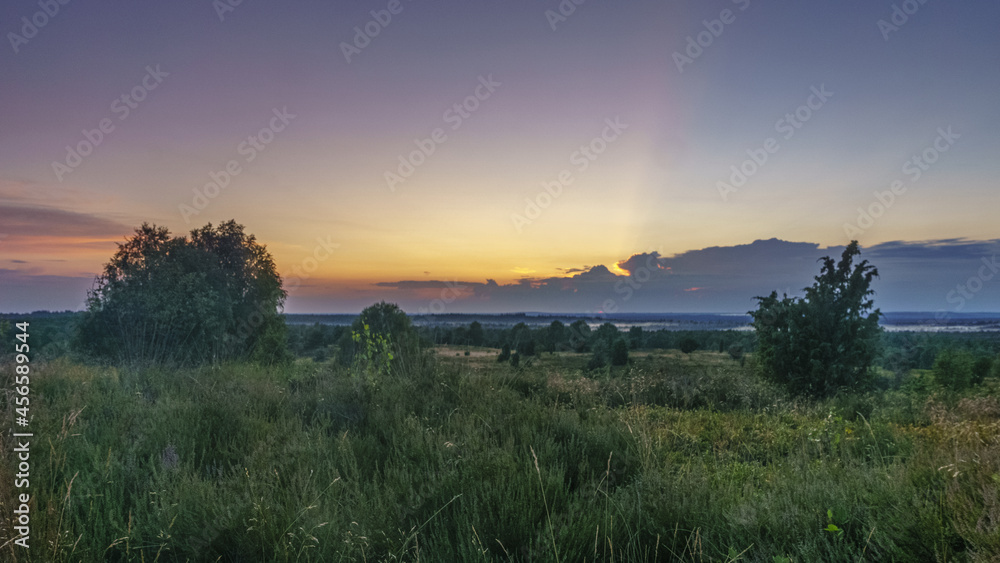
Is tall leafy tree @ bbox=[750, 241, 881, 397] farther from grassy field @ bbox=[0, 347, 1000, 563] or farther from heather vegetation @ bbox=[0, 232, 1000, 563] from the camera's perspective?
grassy field @ bbox=[0, 347, 1000, 563]

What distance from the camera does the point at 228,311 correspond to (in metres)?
21.2

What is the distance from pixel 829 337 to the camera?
16.4 meters

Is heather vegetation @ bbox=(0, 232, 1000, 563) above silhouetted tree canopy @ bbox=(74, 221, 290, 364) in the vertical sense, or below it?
below

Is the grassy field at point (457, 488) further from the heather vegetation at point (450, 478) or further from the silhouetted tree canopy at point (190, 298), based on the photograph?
the silhouetted tree canopy at point (190, 298)

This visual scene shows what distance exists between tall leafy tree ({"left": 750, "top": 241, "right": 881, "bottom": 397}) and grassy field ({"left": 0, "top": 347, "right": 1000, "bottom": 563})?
10771 millimetres

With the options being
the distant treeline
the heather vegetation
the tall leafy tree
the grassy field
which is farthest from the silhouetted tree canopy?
the tall leafy tree

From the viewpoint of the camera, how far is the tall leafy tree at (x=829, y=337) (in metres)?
16.2

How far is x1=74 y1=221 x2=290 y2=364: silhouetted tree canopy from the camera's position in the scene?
1906 cm

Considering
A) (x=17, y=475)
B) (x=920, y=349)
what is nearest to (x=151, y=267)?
(x=17, y=475)

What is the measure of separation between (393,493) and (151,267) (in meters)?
21.3

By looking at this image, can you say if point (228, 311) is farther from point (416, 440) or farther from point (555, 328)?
point (555, 328)

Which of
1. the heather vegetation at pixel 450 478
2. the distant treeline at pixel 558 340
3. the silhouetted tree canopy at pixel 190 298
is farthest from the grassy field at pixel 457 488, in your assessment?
the silhouetted tree canopy at pixel 190 298

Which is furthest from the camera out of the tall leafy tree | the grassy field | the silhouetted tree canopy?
the silhouetted tree canopy

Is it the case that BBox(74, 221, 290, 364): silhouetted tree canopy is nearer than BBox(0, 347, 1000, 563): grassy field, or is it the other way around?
BBox(0, 347, 1000, 563): grassy field
